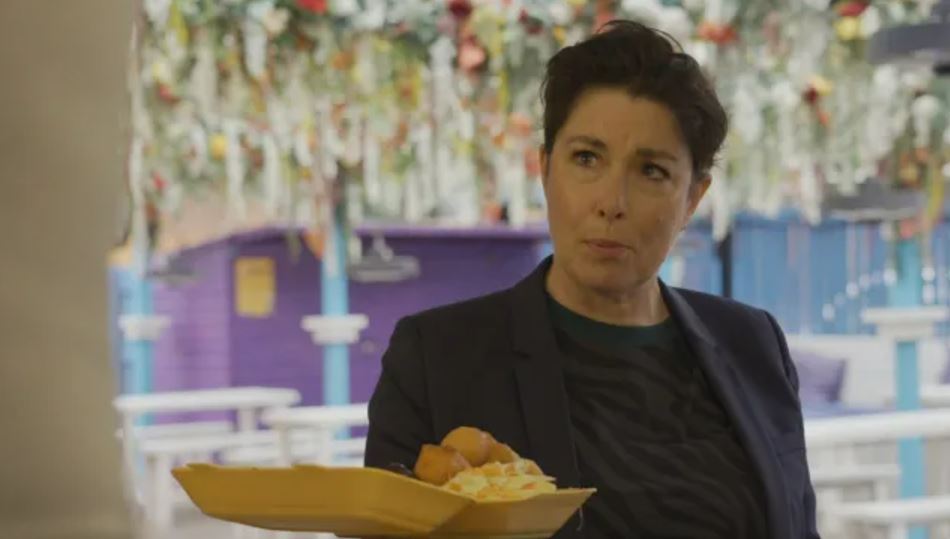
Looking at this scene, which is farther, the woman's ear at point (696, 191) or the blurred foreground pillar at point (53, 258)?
the woman's ear at point (696, 191)

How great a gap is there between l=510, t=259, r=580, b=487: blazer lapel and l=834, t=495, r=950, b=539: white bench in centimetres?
335

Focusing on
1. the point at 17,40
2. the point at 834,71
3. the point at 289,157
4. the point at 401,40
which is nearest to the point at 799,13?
the point at 834,71

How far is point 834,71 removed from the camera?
5.38 metres

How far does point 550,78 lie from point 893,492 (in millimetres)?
4718

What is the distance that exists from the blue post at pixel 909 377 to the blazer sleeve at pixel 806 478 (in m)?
3.89

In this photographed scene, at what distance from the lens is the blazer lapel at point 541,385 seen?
1658mm

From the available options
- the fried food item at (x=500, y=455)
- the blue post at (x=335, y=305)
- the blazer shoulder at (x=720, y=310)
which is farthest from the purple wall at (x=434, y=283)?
the fried food item at (x=500, y=455)

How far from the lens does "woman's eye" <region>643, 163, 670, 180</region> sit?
176 cm

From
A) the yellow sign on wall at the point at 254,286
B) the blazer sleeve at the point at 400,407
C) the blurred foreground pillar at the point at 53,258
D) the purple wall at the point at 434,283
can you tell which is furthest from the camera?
the purple wall at the point at 434,283

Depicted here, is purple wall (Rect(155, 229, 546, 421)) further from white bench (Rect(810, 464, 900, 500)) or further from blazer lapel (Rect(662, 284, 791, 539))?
blazer lapel (Rect(662, 284, 791, 539))

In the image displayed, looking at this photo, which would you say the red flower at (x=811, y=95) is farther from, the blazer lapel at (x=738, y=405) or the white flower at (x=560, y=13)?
the blazer lapel at (x=738, y=405)

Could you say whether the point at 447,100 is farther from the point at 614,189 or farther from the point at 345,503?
the point at 345,503

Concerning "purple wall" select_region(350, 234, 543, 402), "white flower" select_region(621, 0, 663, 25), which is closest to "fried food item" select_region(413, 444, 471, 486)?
"white flower" select_region(621, 0, 663, 25)

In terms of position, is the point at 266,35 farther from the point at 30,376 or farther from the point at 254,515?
the point at 30,376
